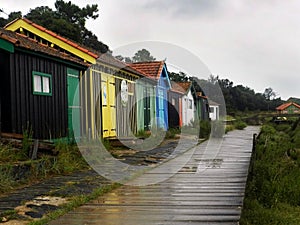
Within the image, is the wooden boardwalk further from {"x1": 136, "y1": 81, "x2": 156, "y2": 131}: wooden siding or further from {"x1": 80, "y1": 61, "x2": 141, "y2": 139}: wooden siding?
{"x1": 136, "y1": 81, "x2": 156, "y2": 131}: wooden siding

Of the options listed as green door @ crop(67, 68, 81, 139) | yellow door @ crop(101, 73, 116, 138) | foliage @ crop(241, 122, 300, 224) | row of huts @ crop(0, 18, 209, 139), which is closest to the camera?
foliage @ crop(241, 122, 300, 224)

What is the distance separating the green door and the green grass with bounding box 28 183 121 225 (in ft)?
17.5

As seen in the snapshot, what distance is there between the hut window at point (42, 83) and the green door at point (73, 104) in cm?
130

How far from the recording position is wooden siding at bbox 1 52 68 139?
9.53 m

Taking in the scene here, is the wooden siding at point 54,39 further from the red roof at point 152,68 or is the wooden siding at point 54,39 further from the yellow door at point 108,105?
the red roof at point 152,68

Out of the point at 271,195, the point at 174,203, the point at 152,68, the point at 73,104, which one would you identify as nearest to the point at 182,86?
the point at 152,68

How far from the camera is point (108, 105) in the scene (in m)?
15.8

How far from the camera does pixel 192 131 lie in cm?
2525

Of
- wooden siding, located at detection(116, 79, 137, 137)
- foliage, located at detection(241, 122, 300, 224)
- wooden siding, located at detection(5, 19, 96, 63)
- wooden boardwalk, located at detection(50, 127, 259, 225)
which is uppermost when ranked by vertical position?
wooden siding, located at detection(5, 19, 96, 63)

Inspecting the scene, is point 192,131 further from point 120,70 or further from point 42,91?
point 42,91

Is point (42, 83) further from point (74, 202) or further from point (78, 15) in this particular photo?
point (78, 15)

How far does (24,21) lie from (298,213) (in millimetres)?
10639

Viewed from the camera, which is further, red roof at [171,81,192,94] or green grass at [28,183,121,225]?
red roof at [171,81,192,94]

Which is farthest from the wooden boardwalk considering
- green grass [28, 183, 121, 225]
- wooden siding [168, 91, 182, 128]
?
wooden siding [168, 91, 182, 128]
